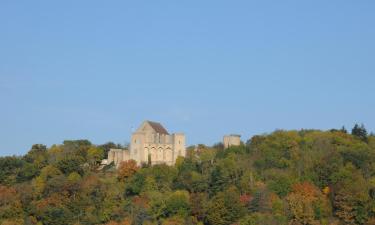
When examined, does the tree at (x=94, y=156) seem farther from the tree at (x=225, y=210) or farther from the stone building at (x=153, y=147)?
the tree at (x=225, y=210)

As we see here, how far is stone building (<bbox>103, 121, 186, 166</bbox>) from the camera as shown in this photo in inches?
2813

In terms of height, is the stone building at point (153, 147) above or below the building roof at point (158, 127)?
below

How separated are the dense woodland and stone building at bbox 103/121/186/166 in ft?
3.92

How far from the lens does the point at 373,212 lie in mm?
60188

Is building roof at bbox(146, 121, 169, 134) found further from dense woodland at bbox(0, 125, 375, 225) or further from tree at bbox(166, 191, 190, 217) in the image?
tree at bbox(166, 191, 190, 217)

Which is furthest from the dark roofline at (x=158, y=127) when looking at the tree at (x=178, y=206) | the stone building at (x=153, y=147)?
the tree at (x=178, y=206)

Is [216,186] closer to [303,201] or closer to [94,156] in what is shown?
[303,201]

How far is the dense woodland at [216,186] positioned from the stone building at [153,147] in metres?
1.20

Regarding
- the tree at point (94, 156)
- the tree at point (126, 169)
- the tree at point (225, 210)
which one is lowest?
the tree at point (225, 210)

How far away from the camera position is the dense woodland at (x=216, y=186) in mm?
61625

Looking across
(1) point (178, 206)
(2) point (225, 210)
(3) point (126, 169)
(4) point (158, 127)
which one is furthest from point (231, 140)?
(2) point (225, 210)

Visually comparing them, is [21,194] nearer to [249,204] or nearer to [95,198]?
[95,198]

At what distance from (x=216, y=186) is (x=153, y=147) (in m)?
8.38

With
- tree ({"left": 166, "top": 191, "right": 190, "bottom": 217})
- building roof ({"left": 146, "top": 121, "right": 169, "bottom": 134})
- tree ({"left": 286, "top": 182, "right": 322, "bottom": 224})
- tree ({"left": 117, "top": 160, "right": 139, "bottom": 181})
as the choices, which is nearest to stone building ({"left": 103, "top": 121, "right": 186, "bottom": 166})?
building roof ({"left": 146, "top": 121, "right": 169, "bottom": 134})
